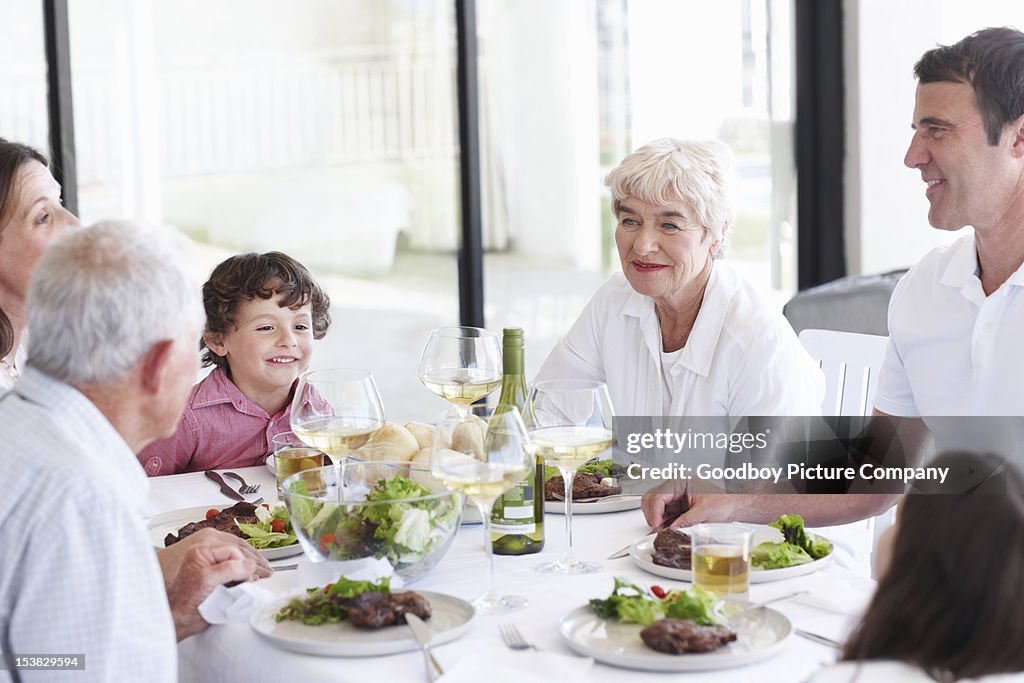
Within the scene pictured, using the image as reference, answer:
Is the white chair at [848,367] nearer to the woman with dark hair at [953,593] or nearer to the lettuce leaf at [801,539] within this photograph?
the lettuce leaf at [801,539]

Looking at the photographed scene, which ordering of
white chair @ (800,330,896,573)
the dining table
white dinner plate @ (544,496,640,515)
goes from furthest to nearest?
1. white chair @ (800,330,896,573)
2. white dinner plate @ (544,496,640,515)
3. the dining table

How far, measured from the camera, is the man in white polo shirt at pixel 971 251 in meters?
2.18

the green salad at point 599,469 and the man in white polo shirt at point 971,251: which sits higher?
the man in white polo shirt at point 971,251

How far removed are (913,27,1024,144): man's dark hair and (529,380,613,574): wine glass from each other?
1082 mm

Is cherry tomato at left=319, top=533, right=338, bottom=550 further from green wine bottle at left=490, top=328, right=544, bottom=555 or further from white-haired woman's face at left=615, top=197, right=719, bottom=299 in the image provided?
white-haired woman's face at left=615, top=197, right=719, bottom=299

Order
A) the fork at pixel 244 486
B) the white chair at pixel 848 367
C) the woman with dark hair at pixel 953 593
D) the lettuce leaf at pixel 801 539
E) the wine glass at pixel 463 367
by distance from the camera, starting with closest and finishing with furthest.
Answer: the woman with dark hair at pixel 953 593 < the lettuce leaf at pixel 801 539 < the wine glass at pixel 463 367 < the fork at pixel 244 486 < the white chair at pixel 848 367

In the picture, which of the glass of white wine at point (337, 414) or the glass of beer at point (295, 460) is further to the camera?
the glass of beer at point (295, 460)

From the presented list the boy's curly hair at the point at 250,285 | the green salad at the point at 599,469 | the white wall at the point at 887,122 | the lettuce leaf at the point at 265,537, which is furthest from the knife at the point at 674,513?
the white wall at the point at 887,122

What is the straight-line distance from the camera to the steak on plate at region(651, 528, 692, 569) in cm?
158

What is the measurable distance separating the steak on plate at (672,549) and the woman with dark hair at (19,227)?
1.47 meters

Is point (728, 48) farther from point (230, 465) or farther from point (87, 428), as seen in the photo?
point (87, 428)

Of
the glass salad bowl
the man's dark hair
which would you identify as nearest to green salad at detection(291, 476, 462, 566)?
the glass salad bowl

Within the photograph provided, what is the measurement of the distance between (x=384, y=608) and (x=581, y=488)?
62 cm

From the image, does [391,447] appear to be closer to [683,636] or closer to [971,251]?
[683,636]
